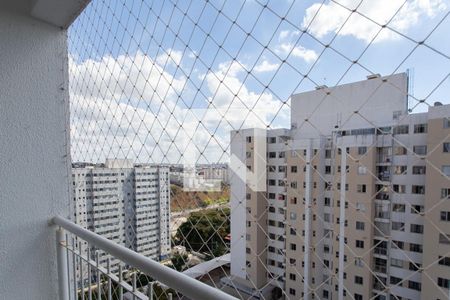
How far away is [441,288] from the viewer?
0.56 m

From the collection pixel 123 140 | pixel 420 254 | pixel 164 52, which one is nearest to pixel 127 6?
pixel 164 52

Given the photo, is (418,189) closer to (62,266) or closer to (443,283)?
(443,283)

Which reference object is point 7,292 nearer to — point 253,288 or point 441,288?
point 253,288

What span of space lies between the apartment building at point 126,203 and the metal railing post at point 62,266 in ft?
0.73

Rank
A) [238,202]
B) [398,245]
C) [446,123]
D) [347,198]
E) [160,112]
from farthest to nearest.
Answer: [160,112] < [238,202] < [347,198] < [398,245] < [446,123]

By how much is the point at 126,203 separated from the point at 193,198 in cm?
59

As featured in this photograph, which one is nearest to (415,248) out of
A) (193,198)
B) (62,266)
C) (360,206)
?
(360,206)

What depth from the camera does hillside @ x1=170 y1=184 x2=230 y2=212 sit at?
3.32 ft

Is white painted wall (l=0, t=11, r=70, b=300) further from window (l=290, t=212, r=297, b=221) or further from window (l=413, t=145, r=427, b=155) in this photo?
A: window (l=413, t=145, r=427, b=155)

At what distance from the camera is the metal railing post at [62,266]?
1155 millimetres

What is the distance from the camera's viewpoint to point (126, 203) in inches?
60.3

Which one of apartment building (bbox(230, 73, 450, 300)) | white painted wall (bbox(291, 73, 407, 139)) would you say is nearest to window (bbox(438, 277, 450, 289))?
apartment building (bbox(230, 73, 450, 300))

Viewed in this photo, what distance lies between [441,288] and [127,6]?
1.59 m

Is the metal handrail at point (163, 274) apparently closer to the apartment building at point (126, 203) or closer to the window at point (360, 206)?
the window at point (360, 206)
